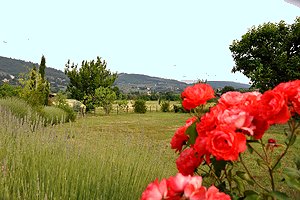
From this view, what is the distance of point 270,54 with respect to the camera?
2800 centimetres

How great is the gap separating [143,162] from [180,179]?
2466 mm

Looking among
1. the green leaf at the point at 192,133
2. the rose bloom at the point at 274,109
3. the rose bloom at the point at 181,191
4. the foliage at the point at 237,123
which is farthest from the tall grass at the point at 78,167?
the rose bloom at the point at 274,109

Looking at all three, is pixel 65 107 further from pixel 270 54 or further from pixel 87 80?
pixel 270 54

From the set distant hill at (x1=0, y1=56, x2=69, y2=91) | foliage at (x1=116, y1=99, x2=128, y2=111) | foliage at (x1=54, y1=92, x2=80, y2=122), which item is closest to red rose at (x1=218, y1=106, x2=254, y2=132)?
foliage at (x1=54, y1=92, x2=80, y2=122)

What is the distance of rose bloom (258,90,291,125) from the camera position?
1513 millimetres

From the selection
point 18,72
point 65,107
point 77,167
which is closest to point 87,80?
point 65,107

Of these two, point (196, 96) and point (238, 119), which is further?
point (196, 96)

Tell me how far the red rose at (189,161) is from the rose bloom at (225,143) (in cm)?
42

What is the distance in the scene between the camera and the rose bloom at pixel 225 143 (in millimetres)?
1388

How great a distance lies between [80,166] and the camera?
10.2ft

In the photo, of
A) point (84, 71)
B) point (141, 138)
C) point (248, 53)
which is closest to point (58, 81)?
point (84, 71)

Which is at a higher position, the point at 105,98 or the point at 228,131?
the point at 228,131

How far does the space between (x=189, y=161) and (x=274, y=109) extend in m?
0.58

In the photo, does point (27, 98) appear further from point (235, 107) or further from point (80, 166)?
point (235, 107)
